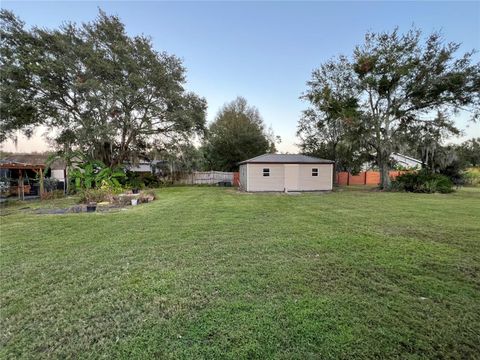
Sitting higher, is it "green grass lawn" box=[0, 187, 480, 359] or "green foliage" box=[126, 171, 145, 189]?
"green foliage" box=[126, 171, 145, 189]

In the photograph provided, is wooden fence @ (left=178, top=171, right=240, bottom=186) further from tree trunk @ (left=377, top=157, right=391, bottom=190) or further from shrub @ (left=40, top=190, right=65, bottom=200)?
tree trunk @ (left=377, top=157, right=391, bottom=190)

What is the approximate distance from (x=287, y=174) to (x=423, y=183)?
26.4 feet

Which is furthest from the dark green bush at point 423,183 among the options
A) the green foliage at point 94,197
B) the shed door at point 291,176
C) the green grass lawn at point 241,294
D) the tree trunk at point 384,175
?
the green foliage at point 94,197

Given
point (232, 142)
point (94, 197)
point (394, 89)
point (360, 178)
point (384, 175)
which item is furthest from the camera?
point (360, 178)

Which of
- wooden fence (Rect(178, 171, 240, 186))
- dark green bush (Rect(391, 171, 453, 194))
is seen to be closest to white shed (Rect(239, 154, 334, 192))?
dark green bush (Rect(391, 171, 453, 194))

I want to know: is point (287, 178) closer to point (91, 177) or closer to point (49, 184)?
point (91, 177)

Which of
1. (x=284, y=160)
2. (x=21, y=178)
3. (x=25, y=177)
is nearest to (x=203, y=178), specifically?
(x=284, y=160)

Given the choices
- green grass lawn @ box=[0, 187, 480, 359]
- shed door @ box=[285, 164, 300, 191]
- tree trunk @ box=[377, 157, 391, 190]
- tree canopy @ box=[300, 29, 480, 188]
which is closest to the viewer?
green grass lawn @ box=[0, 187, 480, 359]

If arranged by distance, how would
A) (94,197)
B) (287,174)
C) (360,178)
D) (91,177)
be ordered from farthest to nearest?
1. (360,178)
2. (287,174)
3. (91,177)
4. (94,197)

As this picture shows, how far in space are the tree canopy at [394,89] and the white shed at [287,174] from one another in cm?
322

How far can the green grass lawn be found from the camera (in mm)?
1919

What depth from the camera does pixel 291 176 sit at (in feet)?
51.9

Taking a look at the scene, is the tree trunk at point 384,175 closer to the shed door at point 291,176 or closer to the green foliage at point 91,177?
the shed door at point 291,176

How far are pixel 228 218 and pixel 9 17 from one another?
→ 16859 millimetres
